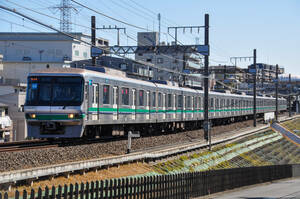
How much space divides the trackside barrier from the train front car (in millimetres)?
4707

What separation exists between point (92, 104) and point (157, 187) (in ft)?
23.6

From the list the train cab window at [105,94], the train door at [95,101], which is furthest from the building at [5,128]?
the train door at [95,101]

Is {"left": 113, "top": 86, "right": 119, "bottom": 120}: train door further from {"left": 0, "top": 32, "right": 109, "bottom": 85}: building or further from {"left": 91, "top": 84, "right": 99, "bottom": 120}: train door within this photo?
{"left": 0, "top": 32, "right": 109, "bottom": 85}: building

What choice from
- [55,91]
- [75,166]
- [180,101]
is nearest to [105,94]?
[55,91]

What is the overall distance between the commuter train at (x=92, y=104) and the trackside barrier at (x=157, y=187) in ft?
15.9

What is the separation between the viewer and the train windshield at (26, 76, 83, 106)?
19.9 m

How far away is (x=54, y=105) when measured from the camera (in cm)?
1978

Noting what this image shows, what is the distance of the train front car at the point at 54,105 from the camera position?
19.6m

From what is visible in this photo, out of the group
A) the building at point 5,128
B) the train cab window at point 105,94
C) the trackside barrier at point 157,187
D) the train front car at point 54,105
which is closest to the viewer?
the trackside barrier at point 157,187

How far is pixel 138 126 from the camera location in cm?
2867

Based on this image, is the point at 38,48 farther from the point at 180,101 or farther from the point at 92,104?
the point at 92,104

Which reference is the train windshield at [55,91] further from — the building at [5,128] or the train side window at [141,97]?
the building at [5,128]

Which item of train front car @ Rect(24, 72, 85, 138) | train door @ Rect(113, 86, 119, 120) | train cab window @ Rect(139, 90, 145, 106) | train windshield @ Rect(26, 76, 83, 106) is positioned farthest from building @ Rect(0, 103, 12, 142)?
train front car @ Rect(24, 72, 85, 138)

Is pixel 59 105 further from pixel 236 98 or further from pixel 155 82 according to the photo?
pixel 236 98
